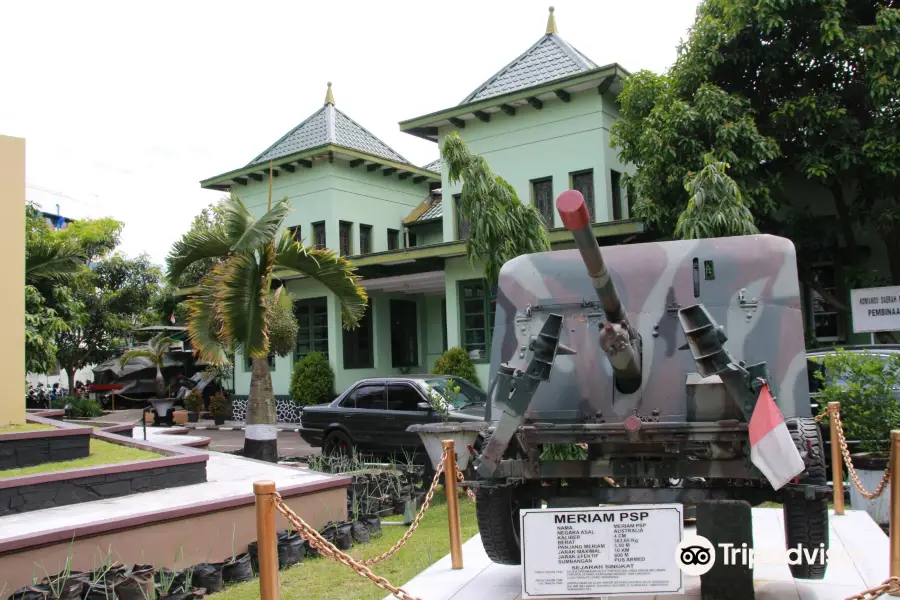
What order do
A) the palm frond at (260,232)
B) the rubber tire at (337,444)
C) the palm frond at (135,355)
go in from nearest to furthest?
the palm frond at (260,232), the rubber tire at (337,444), the palm frond at (135,355)

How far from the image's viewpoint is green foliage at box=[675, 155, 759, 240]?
1127 centimetres

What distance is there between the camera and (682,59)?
50.3 feet

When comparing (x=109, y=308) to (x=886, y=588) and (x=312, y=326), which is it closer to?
(x=312, y=326)

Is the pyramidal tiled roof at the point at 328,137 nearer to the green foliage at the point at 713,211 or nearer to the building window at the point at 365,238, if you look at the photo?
the building window at the point at 365,238

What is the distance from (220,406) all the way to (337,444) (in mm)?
12225

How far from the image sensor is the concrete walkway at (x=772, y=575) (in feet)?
18.2

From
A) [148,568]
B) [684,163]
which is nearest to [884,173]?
[684,163]

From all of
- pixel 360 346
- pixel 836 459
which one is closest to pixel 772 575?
A: pixel 836 459

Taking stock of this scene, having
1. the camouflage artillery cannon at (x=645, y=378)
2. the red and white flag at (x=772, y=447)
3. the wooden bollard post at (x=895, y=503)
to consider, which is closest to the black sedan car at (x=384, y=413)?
the camouflage artillery cannon at (x=645, y=378)

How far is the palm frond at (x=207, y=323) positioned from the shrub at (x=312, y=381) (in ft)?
32.7

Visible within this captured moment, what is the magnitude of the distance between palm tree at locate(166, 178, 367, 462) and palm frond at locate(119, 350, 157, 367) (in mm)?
18042

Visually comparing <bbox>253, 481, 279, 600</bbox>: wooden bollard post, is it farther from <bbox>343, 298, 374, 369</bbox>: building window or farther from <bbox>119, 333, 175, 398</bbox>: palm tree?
<bbox>119, 333, 175, 398</bbox>: palm tree

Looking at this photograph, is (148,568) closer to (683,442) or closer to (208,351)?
(683,442)

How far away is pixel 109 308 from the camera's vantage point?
1162 inches
